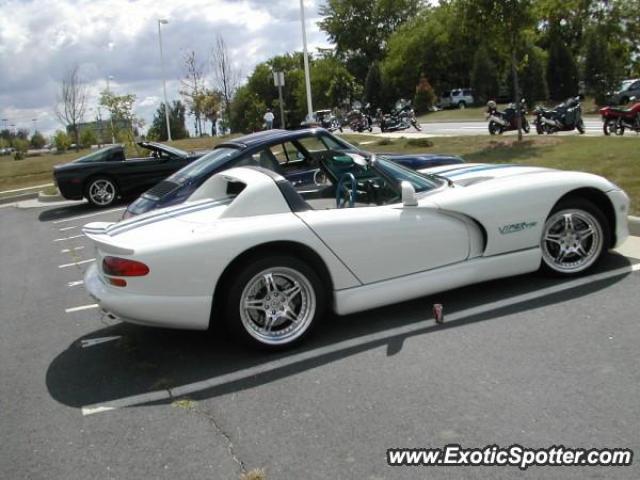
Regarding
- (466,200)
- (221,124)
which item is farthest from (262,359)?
(221,124)

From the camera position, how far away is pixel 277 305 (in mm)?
3934

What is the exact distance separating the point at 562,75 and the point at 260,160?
37016 millimetres

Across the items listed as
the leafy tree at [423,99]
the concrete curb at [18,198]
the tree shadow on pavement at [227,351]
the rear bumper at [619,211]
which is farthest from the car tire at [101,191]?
the leafy tree at [423,99]

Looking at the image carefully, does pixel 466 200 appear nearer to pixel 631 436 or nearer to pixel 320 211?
pixel 320 211

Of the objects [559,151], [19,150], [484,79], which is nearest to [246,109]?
[19,150]

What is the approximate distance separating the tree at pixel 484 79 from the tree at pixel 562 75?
6.47 metres

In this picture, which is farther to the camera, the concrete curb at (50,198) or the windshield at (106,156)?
the concrete curb at (50,198)

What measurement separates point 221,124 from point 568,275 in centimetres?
5140

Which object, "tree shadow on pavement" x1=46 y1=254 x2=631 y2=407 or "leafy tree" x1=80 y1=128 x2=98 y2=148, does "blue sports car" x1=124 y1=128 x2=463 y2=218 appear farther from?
"leafy tree" x1=80 y1=128 x2=98 y2=148

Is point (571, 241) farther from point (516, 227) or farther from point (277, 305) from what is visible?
point (277, 305)

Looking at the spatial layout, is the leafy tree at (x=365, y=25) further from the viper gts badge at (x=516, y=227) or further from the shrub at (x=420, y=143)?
the viper gts badge at (x=516, y=227)

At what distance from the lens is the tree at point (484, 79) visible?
44.9 meters

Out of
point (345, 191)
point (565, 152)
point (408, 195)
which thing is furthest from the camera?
point (565, 152)

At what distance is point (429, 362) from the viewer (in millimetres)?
3670
